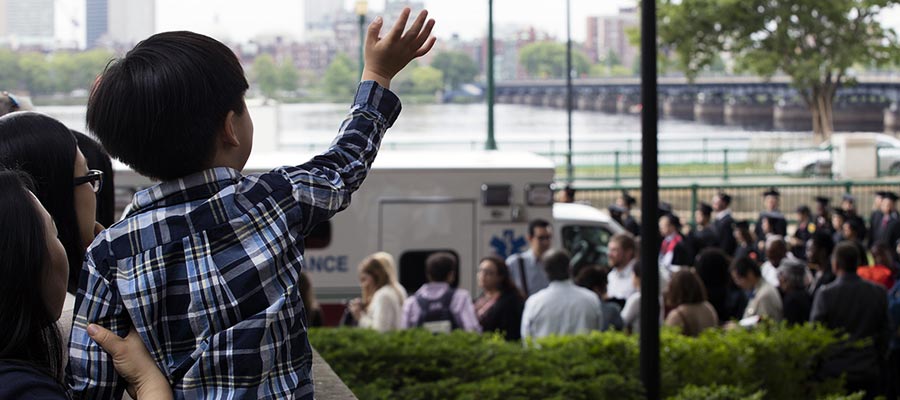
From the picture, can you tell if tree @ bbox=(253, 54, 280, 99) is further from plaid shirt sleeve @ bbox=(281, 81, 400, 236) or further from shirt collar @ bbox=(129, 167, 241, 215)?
shirt collar @ bbox=(129, 167, 241, 215)

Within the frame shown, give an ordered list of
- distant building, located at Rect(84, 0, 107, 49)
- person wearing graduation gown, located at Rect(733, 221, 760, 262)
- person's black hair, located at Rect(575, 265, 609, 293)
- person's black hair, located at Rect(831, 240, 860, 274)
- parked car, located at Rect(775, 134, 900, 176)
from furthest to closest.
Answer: parked car, located at Rect(775, 134, 900, 176) < distant building, located at Rect(84, 0, 107, 49) < person wearing graduation gown, located at Rect(733, 221, 760, 262) < person's black hair, located at Rect(575, 265, 609, 293) < person's black hair, located at Rect(831, 240, 860, 274)

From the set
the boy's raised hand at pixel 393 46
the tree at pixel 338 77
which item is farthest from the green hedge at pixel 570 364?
the tree at pixel 338 77

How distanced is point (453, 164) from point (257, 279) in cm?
995

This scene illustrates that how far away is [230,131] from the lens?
219 centimetres

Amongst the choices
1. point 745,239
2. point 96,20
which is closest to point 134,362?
point 745,239

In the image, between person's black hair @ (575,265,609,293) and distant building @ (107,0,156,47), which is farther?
distant building @ (107,0,156,47)

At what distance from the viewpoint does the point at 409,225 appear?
38.9 ft

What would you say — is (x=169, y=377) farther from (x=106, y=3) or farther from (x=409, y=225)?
(x=106, y=3)

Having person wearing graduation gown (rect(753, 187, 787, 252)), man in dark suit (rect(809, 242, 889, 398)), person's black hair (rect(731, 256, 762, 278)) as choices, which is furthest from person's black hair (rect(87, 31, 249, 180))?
person wearing graduation gown (rect(753, 187, 787, 252))

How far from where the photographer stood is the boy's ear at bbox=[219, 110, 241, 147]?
2186mm

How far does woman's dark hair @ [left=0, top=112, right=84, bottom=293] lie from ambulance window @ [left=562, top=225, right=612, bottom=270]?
418 inches

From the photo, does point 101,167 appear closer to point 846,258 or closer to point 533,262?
point 846,258

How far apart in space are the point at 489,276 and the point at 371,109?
7082 millimetres

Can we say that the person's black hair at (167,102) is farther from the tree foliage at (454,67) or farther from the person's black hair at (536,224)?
the tree foliage at (454,67)
